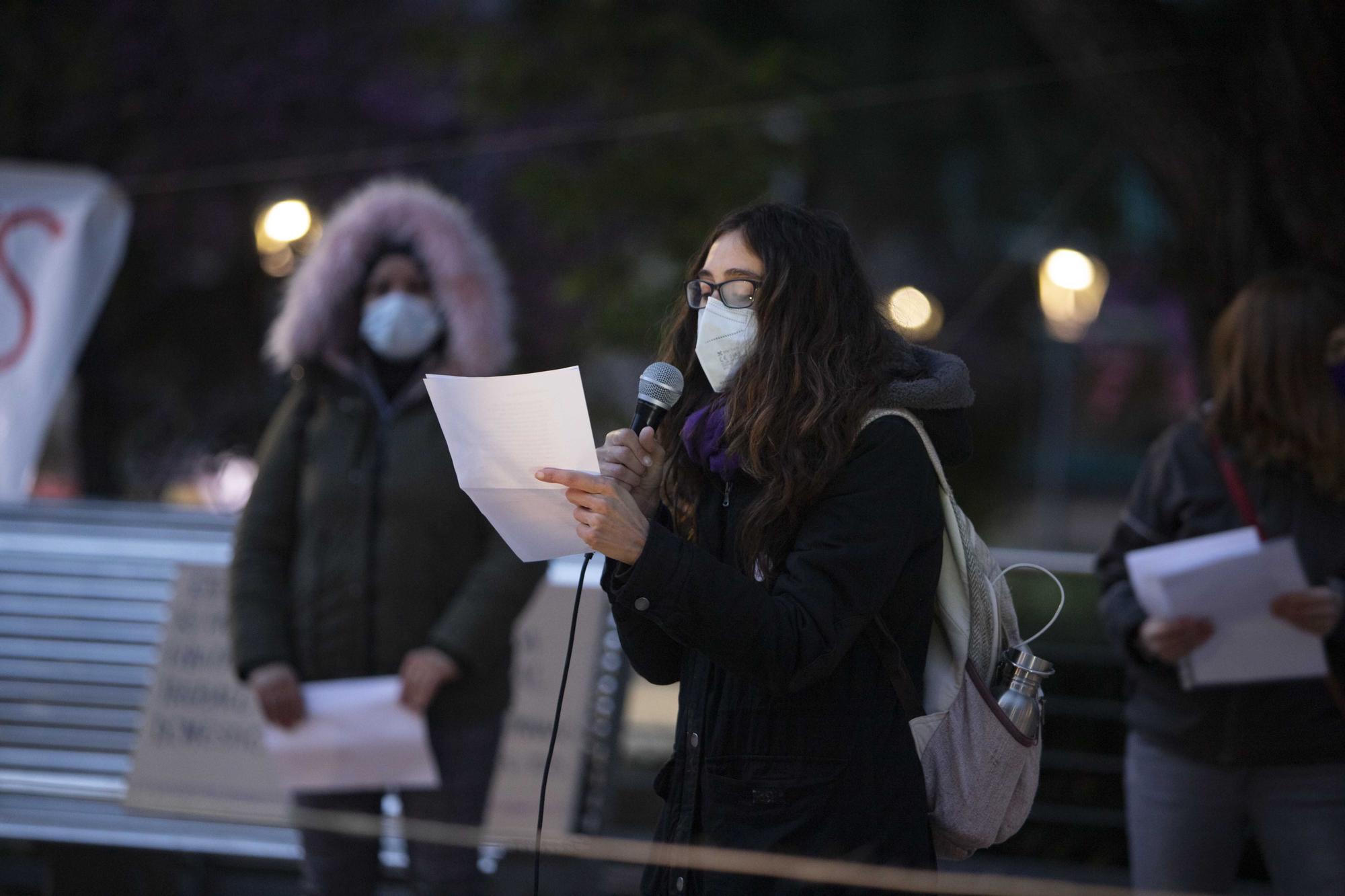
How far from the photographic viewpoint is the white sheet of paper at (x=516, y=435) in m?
2.08

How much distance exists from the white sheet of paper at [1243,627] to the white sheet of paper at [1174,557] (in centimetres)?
2

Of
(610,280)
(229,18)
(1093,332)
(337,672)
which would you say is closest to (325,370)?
(337,672)

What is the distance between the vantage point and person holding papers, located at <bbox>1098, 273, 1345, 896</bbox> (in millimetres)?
3129

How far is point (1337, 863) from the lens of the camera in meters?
Result: 3.02

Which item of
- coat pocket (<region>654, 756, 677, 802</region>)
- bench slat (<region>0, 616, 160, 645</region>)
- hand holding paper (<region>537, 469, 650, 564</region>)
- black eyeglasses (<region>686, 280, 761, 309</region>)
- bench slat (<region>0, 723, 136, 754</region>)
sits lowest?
bench slat (<region>0, 723, 136, 754</region>)

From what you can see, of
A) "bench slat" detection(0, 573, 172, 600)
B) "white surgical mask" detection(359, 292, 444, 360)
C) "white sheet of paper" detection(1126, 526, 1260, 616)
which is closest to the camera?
"white sheet of paper" detection(1126, 526, 1260, 616)

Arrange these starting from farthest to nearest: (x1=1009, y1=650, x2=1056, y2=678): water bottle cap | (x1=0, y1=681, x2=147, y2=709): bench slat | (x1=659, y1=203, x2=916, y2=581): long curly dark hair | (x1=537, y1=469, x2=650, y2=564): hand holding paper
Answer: (x1=0, y1=681, x2=147, y2=709): bench slat → (x1=1009, y1=650, x2=1056, y2=678): water bottle cap → (x1=659, y1=203, x2=916, y2=581): long curly dark hair → (x1=537, y1=469, x2=650, y2=564): hand holding paper

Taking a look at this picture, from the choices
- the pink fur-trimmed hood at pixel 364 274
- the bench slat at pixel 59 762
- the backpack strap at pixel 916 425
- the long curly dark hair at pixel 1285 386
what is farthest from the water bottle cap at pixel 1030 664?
the bench slat at pixel 59 762

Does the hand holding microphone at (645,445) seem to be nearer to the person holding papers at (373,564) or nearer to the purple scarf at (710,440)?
the purple scarf at (710,440)

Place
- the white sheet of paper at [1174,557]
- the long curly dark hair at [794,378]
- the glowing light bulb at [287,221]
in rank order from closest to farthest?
the long curly dark hair at [794,378] < the white sheet of paper at [1174,557] < the glowing light bulb at [287,221]

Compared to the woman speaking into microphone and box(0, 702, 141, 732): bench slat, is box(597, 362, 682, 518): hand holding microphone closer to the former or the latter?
the woman speaking into microphone

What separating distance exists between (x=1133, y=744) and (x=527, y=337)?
18.6 feet

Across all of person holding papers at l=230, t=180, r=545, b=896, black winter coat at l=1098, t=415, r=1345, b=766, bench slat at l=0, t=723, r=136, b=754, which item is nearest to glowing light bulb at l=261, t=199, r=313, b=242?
bench slat at l=0, t=723, r=136, b=754

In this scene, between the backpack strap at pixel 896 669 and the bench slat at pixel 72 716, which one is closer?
the backpack strap at pixel 896 669
